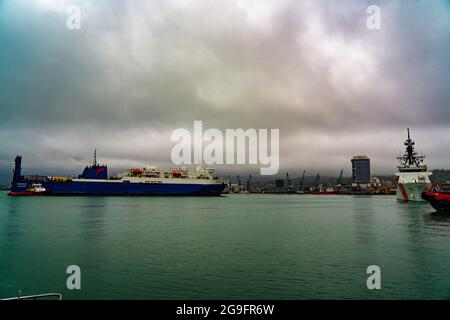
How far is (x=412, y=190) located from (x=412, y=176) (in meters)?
3.24

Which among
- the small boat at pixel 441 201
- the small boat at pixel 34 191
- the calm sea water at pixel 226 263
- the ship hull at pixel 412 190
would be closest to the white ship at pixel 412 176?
the ship hull at pixel 412 190

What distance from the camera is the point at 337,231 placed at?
27.8m

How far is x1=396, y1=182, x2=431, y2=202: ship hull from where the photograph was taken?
68312mm

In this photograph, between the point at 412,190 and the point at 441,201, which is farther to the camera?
the point at 412,190

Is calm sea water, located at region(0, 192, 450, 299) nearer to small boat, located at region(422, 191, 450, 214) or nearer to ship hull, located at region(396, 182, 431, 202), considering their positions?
small boat, located at region(422, 191, 450, 214)

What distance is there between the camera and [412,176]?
72.9m

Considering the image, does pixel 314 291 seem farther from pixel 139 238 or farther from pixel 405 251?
pixel 139 238

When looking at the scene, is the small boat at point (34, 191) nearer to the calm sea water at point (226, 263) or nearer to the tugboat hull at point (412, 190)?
the calm sea water at point (226, 263)

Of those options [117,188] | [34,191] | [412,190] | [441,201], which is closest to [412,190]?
[412,190]

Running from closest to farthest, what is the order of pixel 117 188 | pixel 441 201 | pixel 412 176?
pixel 441 201 → pixel 412 176 → pixel 117 188

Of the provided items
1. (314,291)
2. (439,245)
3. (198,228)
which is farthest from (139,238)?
(439,245)

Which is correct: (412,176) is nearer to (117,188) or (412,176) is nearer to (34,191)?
(117,188)
